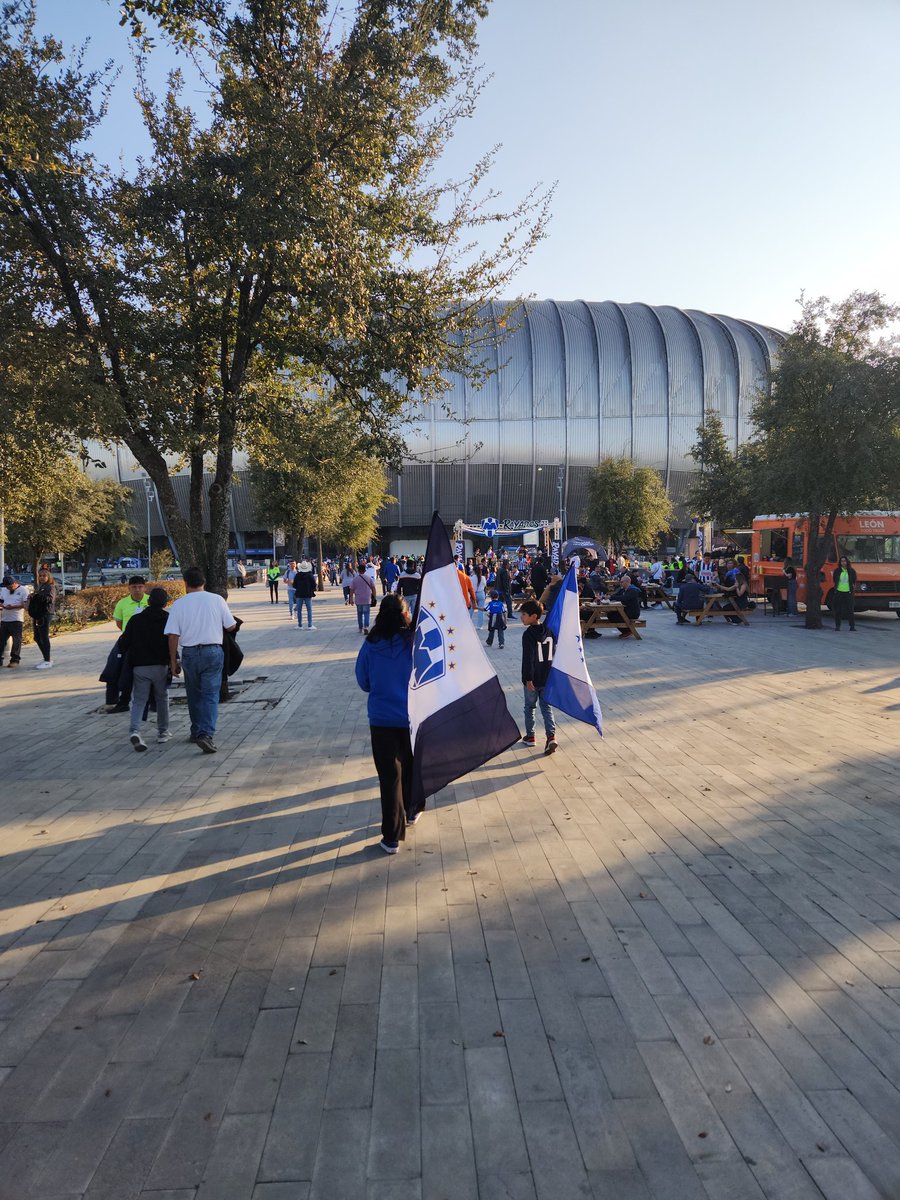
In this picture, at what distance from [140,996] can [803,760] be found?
20.3 ft

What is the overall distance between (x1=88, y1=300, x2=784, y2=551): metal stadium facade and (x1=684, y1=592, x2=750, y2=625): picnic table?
4893 centimetres

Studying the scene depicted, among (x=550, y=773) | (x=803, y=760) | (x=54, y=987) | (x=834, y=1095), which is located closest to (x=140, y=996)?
(x=54, y=987)

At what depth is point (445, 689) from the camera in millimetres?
5359

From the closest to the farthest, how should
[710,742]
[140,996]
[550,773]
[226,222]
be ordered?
[140,996]
[550,773]
[710,742]
[226,222]

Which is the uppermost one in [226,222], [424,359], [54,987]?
[226,222]

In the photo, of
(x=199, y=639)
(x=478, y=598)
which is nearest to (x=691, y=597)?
(x=478, y=598)

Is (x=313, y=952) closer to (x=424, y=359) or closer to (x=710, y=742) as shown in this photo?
(x=710, y=742)

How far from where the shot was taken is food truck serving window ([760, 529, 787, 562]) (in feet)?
83.4

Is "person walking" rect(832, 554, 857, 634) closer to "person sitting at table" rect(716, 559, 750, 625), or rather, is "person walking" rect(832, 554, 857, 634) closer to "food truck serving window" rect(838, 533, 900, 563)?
"person sitting at table" rect(716, 559, 750, 625)

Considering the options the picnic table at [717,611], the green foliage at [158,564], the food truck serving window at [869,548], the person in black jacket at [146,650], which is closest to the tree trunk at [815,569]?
the picnic table at [717,611]

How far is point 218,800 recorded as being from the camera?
263 inches

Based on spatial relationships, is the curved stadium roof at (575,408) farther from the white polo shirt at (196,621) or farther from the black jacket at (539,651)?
the black jacket at (539,651)

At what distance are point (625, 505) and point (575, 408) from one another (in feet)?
78.4

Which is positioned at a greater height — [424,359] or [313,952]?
[424,359]
